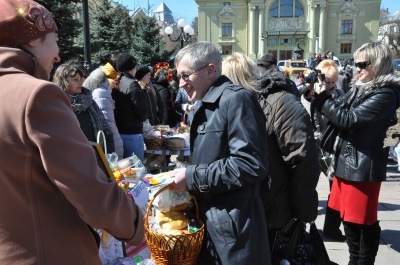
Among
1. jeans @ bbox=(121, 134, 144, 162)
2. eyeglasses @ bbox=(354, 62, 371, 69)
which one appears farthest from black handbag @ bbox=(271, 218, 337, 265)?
jeans @ bbox=(121, 134, 144, 162)

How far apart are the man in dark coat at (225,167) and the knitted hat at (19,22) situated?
0.97 meters

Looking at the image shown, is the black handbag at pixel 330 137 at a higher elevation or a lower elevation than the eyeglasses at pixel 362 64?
lower

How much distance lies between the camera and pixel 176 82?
29.1 ft

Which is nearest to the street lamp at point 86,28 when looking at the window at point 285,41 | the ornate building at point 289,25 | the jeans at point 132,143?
the jeans at point 132,143

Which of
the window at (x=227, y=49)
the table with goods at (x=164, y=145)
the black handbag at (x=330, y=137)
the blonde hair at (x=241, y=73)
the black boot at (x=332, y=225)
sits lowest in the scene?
the black boot at (x=332, y=225)

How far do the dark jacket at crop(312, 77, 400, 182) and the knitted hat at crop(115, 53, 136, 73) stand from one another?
117 inches

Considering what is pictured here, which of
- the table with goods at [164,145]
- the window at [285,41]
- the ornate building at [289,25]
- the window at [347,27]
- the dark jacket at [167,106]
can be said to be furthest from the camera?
the window at [285,41]

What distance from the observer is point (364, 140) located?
A: 2830 mm

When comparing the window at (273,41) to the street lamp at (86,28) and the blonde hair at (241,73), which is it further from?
the blonde hair at (241,73)

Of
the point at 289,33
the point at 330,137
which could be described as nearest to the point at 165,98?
the point at 330,137

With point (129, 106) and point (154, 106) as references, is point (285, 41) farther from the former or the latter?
point (129, 106)

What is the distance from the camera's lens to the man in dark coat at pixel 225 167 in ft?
6.06

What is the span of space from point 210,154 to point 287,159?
0.88 meters

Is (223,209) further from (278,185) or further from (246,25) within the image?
(246,25)
